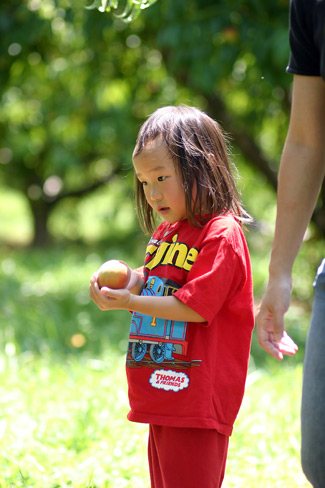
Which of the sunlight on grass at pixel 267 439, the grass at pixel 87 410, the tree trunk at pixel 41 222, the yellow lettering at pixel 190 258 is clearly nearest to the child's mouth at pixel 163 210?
the yellow lettering at pixel 190 258

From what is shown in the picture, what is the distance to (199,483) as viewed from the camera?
1745 millimetres

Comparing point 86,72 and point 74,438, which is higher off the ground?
point 86,72

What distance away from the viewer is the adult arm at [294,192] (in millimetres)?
1702

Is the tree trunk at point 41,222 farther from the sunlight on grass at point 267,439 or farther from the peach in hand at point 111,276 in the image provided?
the peach in hand at point 111,276

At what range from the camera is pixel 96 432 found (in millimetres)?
2945

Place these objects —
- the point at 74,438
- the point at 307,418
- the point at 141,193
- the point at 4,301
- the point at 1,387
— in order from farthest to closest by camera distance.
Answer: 1. the point at 4,301
2. the point at 1,387
3. the point at 74,438
4. the point at 141,193
5. the point at 307,418

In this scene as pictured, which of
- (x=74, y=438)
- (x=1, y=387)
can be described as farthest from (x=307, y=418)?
(x=1, y=387)

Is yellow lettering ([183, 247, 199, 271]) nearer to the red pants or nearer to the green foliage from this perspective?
the red pants

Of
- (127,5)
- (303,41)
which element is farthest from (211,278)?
(127,5)

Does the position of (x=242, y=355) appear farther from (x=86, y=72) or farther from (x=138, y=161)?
(x=86, y=72)

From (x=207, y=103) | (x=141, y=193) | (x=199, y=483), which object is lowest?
(x=199, y=483)

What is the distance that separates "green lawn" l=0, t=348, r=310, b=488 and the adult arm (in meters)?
1.12

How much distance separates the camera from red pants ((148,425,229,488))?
1.74 metres

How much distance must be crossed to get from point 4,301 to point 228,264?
13.8 ft
